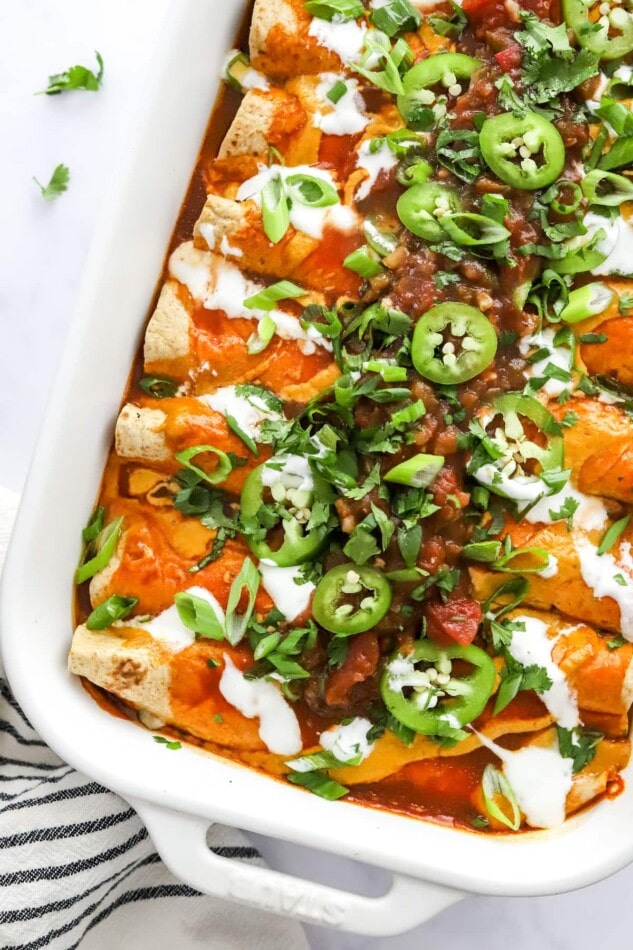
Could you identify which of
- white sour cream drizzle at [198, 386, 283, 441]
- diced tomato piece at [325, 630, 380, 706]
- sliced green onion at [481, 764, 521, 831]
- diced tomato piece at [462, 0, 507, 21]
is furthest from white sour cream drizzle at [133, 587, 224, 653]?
diced tomato piece at [462, 0, 507, 21]

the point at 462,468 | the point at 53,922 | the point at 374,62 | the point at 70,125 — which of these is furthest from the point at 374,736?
the point at 70,125

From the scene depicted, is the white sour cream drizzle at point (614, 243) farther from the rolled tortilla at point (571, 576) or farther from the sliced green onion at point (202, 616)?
the sliced green onion at point (202, 616)

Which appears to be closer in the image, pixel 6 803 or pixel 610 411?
pixel 610 411

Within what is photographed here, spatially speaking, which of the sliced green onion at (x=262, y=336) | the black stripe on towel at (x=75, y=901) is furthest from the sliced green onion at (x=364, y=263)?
the black stripe on towel at (x=75, y=901)

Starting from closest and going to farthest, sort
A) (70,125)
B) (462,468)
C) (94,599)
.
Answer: (462,468) → (94,599) → (70,125)

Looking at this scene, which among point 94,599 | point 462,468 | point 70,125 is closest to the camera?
point 462,468

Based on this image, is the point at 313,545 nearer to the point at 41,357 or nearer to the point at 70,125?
the point at 41,357

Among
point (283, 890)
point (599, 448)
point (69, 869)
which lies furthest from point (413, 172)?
point (69, 869)

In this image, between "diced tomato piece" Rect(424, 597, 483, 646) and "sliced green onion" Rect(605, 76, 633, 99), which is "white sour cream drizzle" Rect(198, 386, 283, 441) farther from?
"sliced green onion" Rect(605, 76, 633, 99)
